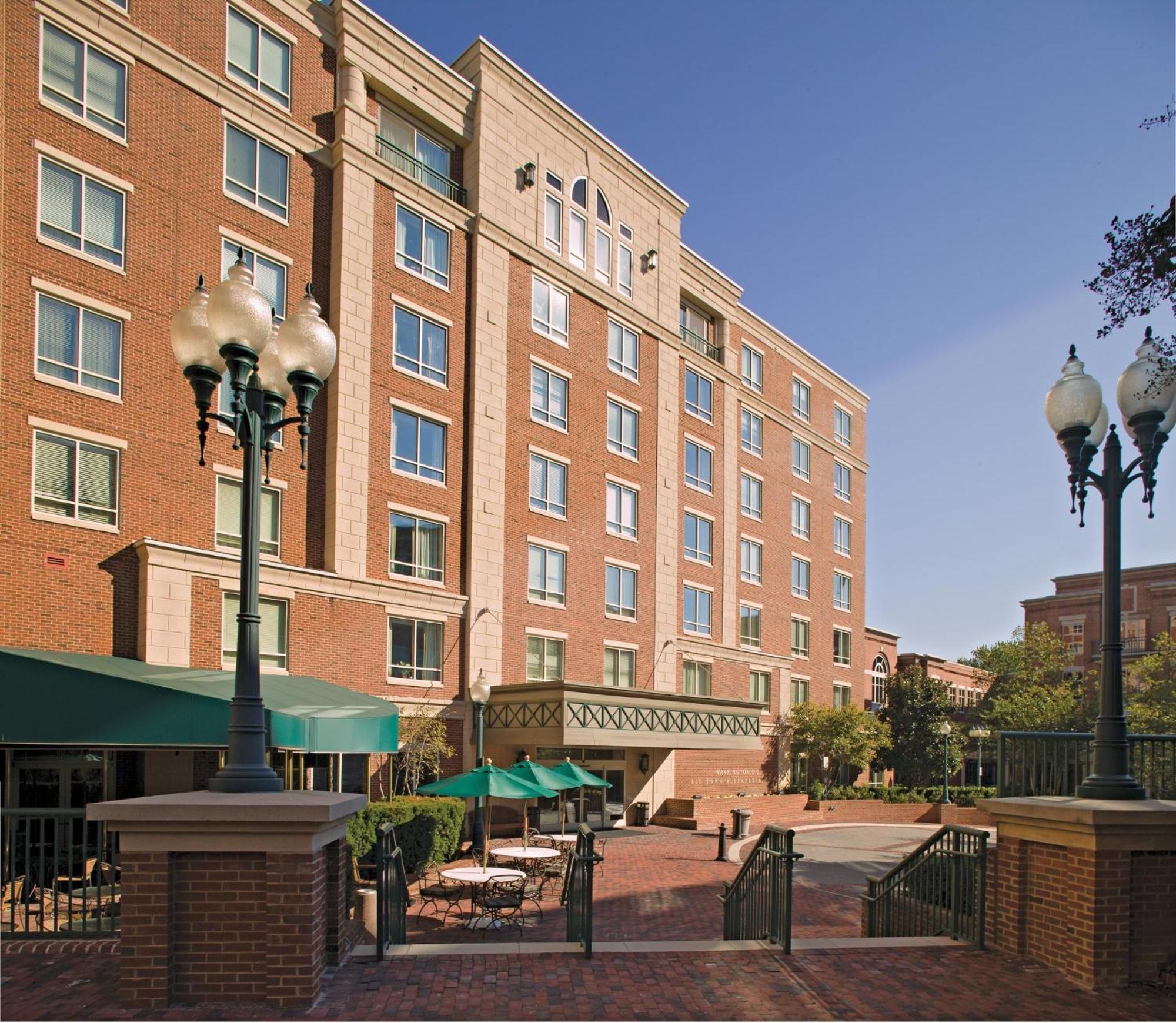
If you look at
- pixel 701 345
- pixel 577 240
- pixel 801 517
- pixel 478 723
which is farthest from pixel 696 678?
pixel 577 240

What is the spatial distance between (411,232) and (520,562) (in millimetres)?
10375

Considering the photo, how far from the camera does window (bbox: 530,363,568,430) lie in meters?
30.5

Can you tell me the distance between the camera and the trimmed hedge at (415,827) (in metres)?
18.7

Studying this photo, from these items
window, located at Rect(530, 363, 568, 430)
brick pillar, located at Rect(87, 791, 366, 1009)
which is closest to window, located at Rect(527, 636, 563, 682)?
window, located at Rect(530, 363, 568, 430)

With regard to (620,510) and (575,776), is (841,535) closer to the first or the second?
(620,510)

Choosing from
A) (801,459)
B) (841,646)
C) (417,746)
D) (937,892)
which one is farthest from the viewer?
(841,646)

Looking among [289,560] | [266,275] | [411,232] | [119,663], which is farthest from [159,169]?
[119,663]

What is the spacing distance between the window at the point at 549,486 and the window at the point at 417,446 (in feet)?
12.4

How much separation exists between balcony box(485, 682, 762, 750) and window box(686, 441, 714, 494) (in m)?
9.79

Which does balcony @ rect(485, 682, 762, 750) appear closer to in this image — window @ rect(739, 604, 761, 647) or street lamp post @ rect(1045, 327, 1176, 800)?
window @ rect(739, 604, 761, 647)

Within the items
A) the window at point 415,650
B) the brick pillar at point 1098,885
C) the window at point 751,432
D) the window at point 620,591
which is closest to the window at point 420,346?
the window at point 415,650

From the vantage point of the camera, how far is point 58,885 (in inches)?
454

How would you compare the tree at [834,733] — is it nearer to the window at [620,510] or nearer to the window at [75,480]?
the window at [620,510]

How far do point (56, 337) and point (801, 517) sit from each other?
3507cm
